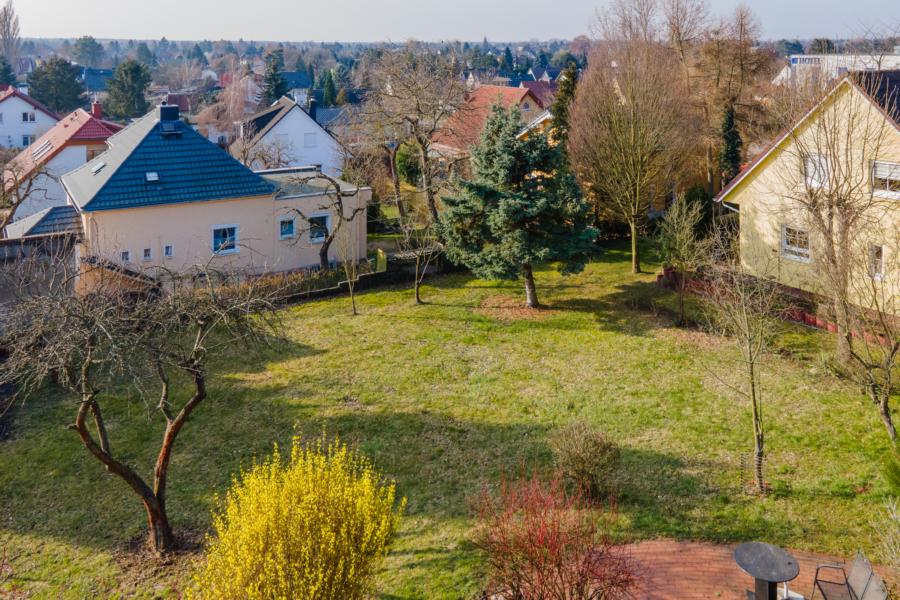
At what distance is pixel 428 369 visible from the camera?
1819 centimetres

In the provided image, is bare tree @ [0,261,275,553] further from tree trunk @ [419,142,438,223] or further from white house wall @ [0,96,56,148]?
white house wall @ [0,96,56,148]

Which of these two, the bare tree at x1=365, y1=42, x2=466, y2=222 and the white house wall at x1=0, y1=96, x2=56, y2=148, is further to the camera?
the white house wall at x1=0, y1=96, x2=56, y2=148

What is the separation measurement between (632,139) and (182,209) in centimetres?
1594

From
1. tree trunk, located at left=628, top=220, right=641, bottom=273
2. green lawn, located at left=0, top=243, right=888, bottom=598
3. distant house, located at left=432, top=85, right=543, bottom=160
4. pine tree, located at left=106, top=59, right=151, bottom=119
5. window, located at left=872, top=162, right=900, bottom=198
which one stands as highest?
pine tree, located at left=106, top=59, right=151, bottom=119

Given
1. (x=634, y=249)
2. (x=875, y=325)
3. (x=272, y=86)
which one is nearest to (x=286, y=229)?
(x=634, y=249)

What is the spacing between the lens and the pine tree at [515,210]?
2122 centimetres

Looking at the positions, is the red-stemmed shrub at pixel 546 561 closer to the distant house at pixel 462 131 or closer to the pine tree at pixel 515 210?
the pine tree at pixel 515 210

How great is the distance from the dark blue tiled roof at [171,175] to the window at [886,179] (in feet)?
63.3

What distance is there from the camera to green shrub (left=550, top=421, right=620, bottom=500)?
39.4 ft

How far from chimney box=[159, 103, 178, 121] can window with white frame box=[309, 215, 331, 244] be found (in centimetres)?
608

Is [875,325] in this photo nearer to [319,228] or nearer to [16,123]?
[319,228]

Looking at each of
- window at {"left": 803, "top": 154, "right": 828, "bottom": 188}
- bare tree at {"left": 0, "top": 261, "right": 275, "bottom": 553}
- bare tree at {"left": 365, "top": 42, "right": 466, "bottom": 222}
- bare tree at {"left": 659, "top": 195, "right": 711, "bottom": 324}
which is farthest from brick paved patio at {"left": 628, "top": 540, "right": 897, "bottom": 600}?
bare tree at {"left": 365, "top": 42, "right": 466, "bottom": 222}

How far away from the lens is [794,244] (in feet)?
72.1

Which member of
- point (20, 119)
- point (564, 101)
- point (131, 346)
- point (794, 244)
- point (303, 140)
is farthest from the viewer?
point (20, 119)
